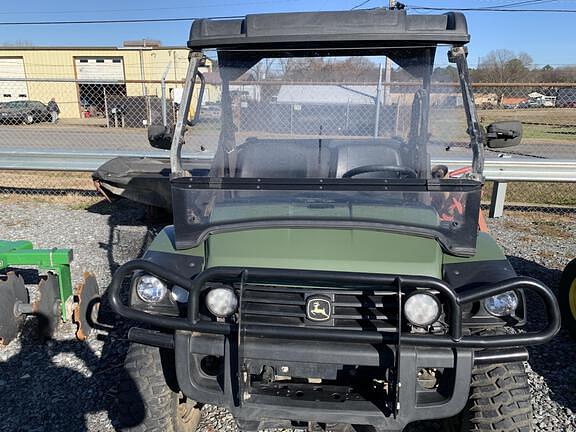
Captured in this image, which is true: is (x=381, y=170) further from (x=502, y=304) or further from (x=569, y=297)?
(x=569, y=297)

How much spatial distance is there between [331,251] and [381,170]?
81cm

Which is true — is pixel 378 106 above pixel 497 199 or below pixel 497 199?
above

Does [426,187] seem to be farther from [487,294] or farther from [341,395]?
[341,395]

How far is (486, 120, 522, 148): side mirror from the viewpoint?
117 inches

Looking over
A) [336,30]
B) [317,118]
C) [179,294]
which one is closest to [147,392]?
[179,294]

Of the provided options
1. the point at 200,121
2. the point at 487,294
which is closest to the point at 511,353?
the point at 487,294

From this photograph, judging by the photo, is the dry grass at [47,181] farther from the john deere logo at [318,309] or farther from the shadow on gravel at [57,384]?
the john deere logo at [318,309]

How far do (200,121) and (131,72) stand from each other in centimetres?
3035

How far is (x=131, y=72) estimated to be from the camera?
31.0 meters

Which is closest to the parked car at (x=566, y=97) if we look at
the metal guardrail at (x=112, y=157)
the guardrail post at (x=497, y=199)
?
the metal guardrail at (x=112, y=157)

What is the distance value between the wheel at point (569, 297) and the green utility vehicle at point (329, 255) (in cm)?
180

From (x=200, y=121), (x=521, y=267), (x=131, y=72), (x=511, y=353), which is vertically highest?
(x=131, y=72)

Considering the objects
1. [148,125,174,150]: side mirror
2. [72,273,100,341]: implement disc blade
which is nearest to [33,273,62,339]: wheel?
[72,273,100,341]: implement disc blade

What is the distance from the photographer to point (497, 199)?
24.8ft
